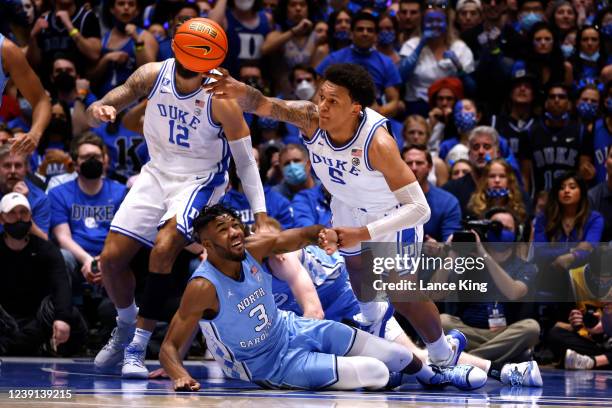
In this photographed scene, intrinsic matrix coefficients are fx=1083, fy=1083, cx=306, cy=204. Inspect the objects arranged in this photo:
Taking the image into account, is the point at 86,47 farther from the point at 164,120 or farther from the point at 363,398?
the point at 363,398

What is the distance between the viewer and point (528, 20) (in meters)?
11.7

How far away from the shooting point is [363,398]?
18.7 ft

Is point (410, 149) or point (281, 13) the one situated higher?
point (281, 13)

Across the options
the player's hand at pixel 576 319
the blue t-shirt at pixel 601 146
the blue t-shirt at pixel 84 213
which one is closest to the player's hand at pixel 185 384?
the blue t-shirt at pixel 84 213

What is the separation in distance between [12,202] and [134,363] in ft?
6.47

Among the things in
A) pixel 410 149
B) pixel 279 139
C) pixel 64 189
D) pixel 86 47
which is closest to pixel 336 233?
pixel 410 149

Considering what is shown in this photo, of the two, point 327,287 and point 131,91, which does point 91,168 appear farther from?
point 327,287

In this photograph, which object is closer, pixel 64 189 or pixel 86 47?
pixel 64 189

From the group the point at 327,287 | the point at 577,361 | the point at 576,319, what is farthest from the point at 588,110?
the point at 327,287

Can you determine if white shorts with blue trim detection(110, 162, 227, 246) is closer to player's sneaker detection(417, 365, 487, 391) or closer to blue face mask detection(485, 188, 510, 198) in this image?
player's sneaker detection(417, 365, 487, 391)

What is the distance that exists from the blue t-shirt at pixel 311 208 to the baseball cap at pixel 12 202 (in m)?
2.12

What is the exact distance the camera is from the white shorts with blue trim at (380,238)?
6.46 m

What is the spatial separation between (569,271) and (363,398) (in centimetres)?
325

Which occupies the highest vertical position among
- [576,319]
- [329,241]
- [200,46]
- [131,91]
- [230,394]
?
[200,46]
